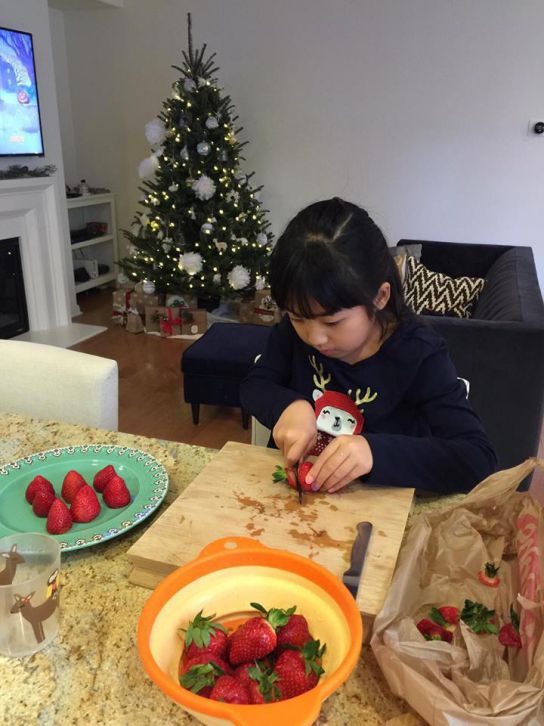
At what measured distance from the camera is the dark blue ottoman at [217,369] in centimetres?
272

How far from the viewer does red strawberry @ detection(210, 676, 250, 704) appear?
486 mm

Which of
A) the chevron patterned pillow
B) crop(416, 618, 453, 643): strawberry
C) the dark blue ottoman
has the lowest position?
the dark blue ottoman

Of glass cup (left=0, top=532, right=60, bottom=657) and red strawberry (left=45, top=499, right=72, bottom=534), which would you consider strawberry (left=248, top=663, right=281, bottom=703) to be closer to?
glass cup (left=0, top=532, right=60, bottom=657)

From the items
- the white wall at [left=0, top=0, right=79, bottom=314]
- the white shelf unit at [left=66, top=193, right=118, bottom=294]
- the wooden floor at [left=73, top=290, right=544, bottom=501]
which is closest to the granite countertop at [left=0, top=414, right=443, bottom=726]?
the wooden floor at [left=73, top=290, right=544, bottom=501]

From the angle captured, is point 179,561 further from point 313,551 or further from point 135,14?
point 135,14

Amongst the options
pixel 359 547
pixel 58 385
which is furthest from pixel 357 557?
pixel 58 385

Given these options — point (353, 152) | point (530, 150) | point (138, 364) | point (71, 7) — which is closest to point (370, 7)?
point (353, 152)

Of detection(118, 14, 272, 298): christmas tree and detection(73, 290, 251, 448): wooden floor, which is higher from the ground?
detection(118, 14, 272, 298): christmas tree

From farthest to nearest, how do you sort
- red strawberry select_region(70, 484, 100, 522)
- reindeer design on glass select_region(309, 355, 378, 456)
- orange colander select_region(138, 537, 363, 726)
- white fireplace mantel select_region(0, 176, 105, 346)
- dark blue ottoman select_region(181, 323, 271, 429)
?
white fireplace mantel select_region(0, 176, 105, 346)
dark blue ottoman select_region(181, 323, 271, 429)
reindeer design on glass select_region(309, 355, 378, 456)
red strawberry select_region(70, 484, 100, 522)
orange colander select_region(138, 537, 363, 726)

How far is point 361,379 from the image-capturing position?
1.07 meters

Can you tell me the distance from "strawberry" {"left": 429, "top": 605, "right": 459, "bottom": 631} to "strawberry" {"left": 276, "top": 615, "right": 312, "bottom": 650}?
0.46 feet

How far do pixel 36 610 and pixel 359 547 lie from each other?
363 millimetres

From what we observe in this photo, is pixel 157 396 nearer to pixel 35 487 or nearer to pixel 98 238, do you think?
pixel 98 238

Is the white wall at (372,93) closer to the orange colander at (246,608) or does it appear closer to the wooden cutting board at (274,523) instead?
the wooden cutting board at (274,523)
